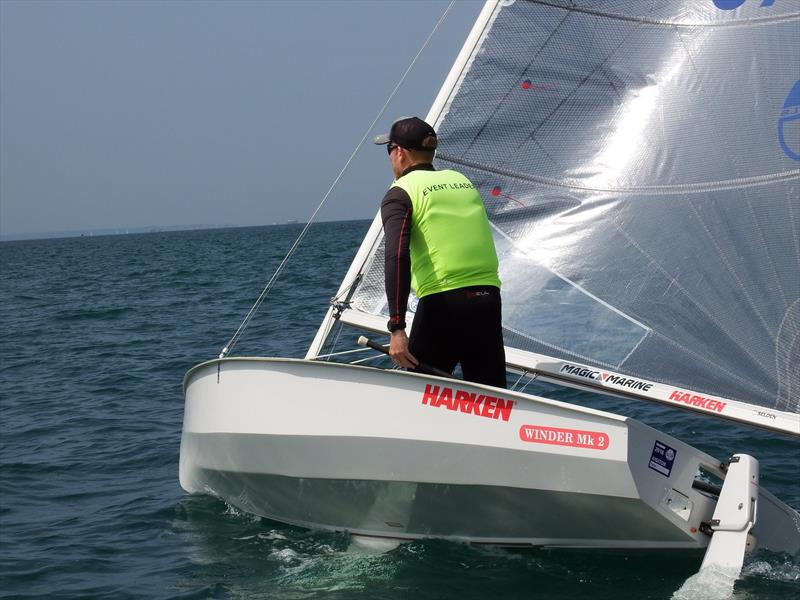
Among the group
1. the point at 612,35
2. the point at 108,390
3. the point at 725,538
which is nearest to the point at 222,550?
the point at 725,538

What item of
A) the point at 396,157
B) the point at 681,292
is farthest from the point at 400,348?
the point at 681,292

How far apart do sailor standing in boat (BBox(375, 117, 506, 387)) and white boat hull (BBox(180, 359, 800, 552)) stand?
236 mm

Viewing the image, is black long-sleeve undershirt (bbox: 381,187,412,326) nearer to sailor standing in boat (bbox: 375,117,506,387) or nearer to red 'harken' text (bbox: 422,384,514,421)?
sailor standing in boat (bbox: 375,117,506,387)

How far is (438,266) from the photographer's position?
3.60 meters

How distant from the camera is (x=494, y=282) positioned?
3.69 m

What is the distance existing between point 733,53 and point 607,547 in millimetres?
2042

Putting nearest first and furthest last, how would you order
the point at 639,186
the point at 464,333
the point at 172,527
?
the point at 464,333 → the point at 639,186 → the point at 172,527

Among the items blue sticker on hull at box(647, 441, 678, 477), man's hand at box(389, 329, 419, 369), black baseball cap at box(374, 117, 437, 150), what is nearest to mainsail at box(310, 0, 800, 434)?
blue sticker on hull at box(647, 441, 678, 477)

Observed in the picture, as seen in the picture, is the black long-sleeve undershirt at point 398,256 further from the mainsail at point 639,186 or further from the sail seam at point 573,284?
the sail seam at point 573,284

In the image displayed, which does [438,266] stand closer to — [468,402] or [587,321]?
[468,402]

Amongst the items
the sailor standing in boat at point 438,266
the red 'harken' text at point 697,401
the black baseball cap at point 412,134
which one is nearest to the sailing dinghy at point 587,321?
the red 'harken' text at point 697,401

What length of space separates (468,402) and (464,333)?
290mm

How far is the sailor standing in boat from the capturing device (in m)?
3.53

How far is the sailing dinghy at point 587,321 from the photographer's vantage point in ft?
11.3
